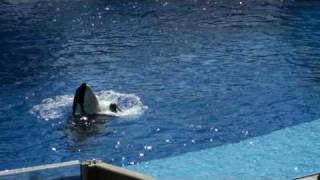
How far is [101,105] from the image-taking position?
352 inches

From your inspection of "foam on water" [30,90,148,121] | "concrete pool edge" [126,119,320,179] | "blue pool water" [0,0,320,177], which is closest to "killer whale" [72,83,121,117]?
"foam on water" [30,90,148,121]

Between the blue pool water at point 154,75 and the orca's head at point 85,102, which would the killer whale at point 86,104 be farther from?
the blue pool water at point 154,75

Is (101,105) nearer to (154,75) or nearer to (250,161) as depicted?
(154,75)

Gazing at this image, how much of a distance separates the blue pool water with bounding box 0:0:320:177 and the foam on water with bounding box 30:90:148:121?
1.2 inches

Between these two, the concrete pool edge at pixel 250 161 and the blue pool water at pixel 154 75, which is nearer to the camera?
the concrete pool edge at pixel 250 161

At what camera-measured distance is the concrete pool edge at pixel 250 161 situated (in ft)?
22.6

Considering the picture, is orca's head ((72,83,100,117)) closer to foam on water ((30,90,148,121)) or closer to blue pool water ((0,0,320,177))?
foam on water ((30,90,148,121))

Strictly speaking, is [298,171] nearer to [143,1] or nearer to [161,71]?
[161,71]

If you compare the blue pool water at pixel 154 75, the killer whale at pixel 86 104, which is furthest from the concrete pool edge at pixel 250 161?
the killer whale at pixel 86 104

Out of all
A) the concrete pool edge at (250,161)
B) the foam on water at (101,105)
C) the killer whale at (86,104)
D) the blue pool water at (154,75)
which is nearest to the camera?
the concrete pool edge at (250,161)

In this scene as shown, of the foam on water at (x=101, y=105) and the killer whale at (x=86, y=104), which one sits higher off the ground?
the killer whale at (x=86, y=104)

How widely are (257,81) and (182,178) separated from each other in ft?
14.4

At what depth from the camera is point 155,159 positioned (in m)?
7.45

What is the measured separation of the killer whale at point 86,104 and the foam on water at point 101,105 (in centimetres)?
10
